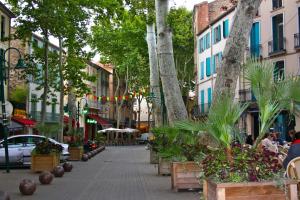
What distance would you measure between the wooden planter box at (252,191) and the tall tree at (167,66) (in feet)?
31.9

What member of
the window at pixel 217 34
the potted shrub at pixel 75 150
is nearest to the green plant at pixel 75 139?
the potted shrub at pixel 75 150

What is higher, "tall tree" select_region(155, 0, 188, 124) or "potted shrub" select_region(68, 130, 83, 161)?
"tall tree" select_region(155, 0, 188, 124)

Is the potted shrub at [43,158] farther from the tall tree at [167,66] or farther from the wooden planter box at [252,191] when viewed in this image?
the wooden planter box at [252,191]

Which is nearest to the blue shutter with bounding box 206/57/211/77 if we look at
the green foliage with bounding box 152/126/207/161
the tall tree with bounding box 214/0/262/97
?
the green foliage with bounding box 152/126/207/161

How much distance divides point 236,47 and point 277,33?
28.1 metres

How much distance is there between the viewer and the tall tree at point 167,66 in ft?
57.7

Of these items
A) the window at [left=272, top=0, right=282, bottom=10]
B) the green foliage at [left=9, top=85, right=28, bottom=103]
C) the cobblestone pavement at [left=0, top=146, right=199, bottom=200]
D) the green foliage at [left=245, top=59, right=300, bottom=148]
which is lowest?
the cobblestone pavement at [left=0, top=146, right=199, bottom=200]

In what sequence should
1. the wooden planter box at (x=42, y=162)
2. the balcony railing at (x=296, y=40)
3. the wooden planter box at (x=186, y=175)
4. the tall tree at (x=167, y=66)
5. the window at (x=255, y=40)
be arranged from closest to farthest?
the wooden planter box at (x=186, y=175)
the tall tree at (x=167, y=66)
the wooden planter box at (x=42, y=162)
the balcony railing at (x=296, y=40)
the window at (x=255, y=40)

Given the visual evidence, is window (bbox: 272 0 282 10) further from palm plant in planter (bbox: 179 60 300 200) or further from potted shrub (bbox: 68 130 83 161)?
palm plant in planter (bbox: 179 60 300 200)

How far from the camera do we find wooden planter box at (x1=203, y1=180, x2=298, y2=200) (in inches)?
298

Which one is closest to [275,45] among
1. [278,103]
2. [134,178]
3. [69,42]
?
[69,42]

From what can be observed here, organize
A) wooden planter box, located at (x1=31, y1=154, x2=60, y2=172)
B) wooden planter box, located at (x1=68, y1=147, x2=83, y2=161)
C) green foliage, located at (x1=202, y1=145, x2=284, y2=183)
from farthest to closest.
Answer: wooden planter box, located at (x1=68, y1=147, x2=83, y2=161)
wooden planter box, located at (x1=31, y1=154, x2=60, y2=172)
green foliage, located at (x1=202, y1=145, x2=284, y2=183)

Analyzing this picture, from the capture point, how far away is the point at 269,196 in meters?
7.76

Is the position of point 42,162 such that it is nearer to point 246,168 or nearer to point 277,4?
point 246,168
